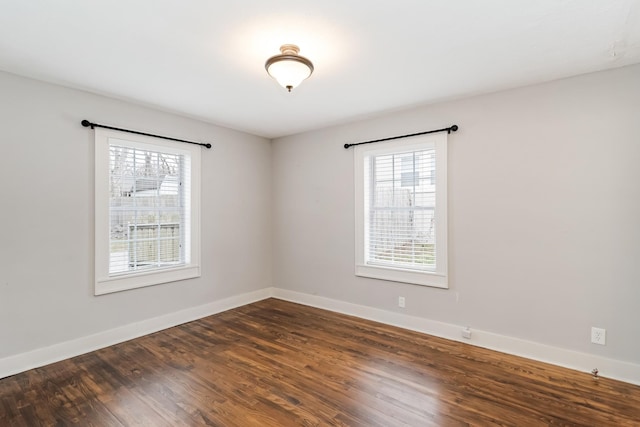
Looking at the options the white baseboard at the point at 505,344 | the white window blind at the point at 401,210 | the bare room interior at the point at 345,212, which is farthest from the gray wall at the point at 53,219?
the white window blind at the point at 401,210

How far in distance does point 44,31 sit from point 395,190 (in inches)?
136

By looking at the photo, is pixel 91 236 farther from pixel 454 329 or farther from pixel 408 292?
pixel 454 329

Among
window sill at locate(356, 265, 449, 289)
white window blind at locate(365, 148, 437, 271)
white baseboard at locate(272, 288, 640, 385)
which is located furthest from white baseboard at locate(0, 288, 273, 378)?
white window blind at locate(365, 148, 437, 271)

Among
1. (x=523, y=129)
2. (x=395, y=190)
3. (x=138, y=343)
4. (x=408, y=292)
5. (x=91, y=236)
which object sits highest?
(x=523, y=129)

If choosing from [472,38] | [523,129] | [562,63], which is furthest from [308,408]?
[562,63]

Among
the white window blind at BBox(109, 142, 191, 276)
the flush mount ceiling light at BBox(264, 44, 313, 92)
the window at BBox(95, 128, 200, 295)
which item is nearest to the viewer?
the flush mount ceiling light at BBox(264, 44, 313, 92)

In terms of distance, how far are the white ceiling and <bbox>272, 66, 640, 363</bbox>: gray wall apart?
10.5 inches

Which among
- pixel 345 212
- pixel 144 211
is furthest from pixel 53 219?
pixel 345 212

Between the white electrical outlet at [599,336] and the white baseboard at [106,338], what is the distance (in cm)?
399

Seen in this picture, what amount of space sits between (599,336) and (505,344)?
0.73 m

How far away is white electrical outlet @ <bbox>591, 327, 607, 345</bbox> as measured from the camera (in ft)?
8.77

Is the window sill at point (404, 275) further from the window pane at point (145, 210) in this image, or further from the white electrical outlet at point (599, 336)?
the window pane at point (145, 210)

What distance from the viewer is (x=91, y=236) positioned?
319 cm

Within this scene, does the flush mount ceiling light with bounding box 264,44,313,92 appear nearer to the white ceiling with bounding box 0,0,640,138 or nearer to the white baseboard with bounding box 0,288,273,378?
the white ceiling with bounding box 0,0,640,138
